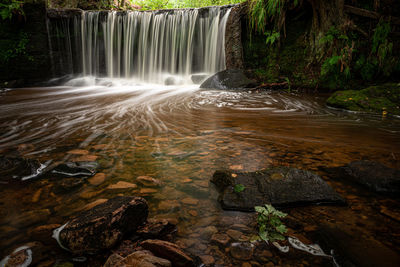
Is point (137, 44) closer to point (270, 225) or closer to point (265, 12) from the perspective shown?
point (265, 12)

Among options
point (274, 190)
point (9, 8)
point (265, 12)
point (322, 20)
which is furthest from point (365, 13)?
point (9, 8)

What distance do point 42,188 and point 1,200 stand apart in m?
0.20

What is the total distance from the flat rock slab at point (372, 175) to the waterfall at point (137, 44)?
8.00 metres

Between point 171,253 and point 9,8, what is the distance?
39.0 feet

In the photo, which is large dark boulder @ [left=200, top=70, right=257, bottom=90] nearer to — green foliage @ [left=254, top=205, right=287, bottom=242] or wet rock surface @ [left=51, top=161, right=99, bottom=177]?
wet rock surface @ [left=51, top=161, right=99, bottom=177]

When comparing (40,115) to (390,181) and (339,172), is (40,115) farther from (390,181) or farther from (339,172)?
(390,181)

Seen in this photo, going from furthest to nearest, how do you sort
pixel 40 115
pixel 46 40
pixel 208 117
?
pixel 46 40
pixel 40 115
pixel 208 117

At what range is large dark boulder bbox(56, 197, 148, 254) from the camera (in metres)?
0.93

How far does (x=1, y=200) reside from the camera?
1273mm

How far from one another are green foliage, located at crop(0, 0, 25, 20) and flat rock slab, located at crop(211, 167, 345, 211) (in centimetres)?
1154

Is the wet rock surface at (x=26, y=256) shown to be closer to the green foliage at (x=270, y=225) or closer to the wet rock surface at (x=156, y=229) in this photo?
the wet rock surface at (x=156, y=229)

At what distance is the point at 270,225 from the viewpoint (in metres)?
1.08

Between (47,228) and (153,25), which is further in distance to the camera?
(153,25)

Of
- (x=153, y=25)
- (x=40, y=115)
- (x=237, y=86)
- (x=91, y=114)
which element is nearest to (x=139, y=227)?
(x=91, y=114)
